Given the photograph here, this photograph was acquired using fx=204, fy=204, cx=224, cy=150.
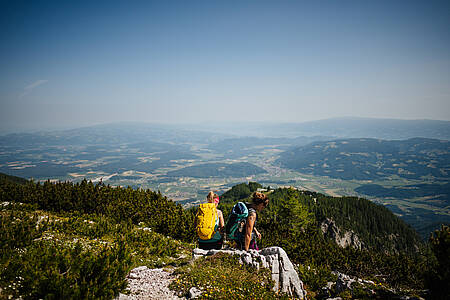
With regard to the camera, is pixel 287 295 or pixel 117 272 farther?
pixel 287 295

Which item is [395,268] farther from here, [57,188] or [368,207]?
[368,207]

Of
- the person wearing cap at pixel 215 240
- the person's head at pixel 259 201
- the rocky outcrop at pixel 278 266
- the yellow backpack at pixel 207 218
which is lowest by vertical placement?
the rocky outcrop at pixel 278 266

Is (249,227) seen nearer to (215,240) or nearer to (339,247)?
(215,240)

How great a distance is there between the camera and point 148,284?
6.28 metres

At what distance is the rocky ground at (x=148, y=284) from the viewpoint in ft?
18.6

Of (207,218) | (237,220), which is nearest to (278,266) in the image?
(237,220)

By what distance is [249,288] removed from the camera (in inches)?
250

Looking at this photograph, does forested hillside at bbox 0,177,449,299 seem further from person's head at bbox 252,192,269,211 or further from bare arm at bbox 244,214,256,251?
person's head at bbox 252,192,269,211

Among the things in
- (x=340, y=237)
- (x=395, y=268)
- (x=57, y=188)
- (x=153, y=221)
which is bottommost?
(x=340, y=237)

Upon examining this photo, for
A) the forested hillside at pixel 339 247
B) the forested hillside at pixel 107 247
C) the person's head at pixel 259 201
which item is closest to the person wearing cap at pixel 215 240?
the forested hillside at pixel 107 247

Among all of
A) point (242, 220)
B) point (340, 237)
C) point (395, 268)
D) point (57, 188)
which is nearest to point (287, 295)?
point (242, 220)

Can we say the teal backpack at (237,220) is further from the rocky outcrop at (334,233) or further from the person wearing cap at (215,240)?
the rocky outcrop at (334,233)

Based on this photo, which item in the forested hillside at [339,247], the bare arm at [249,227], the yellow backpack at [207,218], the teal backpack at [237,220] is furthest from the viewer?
the forested hillside at [339,247]

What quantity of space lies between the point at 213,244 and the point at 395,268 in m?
14.3
